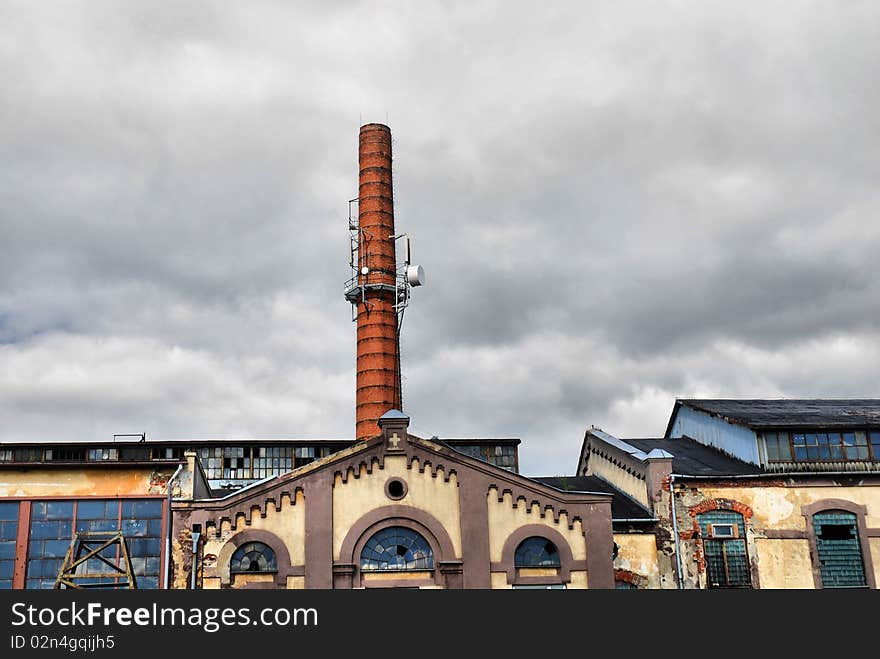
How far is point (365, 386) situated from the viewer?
41.6 m

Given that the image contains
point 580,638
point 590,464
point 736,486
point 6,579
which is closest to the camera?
point 580,638

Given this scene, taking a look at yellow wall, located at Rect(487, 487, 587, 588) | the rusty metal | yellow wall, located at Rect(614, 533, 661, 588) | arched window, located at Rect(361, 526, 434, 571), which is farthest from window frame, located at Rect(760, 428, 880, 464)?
the rusty metal

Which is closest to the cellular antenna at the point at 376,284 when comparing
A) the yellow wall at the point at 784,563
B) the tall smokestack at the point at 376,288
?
the tall smokestack at the point at 376,288

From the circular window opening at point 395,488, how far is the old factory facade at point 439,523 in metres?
0.06

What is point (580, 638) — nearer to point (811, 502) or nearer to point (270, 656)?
point (270, 656)

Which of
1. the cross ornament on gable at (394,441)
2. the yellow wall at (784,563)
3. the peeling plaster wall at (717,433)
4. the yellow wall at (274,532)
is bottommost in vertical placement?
the yellow wall at (784,563)

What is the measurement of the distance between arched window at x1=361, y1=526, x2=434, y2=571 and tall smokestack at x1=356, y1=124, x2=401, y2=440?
13.9 m

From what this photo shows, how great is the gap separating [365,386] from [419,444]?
14.9 meters

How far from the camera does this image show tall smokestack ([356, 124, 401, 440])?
136 feet

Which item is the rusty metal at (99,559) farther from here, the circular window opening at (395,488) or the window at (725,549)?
the window at (725,549)

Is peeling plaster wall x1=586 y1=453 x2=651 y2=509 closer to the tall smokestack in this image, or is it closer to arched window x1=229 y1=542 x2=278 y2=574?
the tall smokestack

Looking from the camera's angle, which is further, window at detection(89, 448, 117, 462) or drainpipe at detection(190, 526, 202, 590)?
window at detection(89, 448, 117, 462)

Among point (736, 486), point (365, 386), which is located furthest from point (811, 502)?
point (365, 386)

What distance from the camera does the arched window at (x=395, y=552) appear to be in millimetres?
26328
